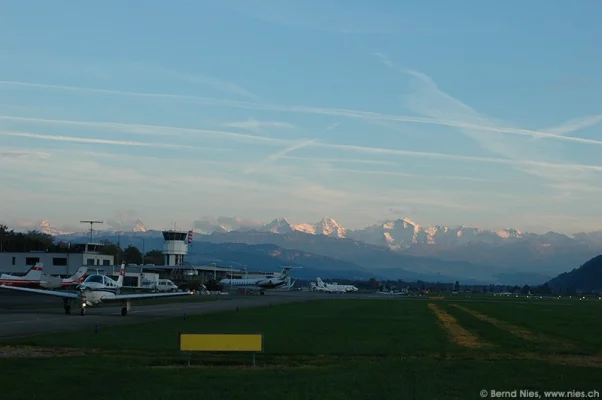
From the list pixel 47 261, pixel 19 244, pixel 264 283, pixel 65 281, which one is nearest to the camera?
pixel 65 281

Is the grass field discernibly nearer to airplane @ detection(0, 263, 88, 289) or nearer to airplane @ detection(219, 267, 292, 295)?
airplane @ detection(0, 263, 88, 289)

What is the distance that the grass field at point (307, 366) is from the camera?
755 inches

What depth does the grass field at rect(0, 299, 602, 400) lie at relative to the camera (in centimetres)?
1917

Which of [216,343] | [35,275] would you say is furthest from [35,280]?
[216,343]

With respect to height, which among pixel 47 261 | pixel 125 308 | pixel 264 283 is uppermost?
pixel 47 261

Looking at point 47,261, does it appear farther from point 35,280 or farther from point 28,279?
point 35,280

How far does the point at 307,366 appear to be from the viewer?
24.8 m

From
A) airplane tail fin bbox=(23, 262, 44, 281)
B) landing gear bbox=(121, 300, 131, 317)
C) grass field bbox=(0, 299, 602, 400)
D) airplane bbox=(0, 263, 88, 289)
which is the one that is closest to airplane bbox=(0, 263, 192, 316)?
landing gear bbox=(121, 300, 131, 317)

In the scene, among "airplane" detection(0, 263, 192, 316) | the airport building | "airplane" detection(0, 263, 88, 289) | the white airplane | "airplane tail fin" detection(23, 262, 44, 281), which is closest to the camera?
"airplane" detection(0, 263, 192, 316)

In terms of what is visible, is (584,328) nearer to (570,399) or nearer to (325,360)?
(325,360)

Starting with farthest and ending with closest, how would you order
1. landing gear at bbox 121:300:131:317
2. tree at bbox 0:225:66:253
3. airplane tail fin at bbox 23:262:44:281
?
tree at bbox 0:225:66:253 < airplane tail fin at bbox 23:262:44:281 < landing gear at bbox 121:300:131:317

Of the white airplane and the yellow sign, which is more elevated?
the yellow sign

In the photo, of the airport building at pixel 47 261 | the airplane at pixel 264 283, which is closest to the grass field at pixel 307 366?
the airport building at pixel 47 261

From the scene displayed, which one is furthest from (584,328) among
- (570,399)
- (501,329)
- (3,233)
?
(3,233)
